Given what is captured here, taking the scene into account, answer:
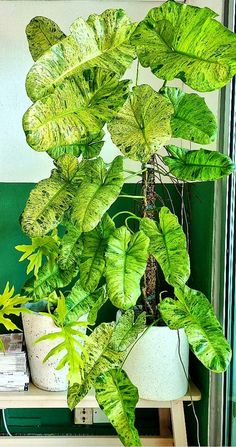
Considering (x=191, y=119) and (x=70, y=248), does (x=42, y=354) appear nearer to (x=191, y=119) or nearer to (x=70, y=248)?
(x=70, y=248)

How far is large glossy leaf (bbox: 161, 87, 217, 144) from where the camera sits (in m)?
1.48

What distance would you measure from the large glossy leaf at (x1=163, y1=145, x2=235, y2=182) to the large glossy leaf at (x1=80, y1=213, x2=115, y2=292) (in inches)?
10.2

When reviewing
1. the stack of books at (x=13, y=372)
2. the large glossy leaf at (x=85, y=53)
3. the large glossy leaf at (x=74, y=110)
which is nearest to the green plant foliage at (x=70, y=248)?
the large glossy leaf at (x=74, y=110)

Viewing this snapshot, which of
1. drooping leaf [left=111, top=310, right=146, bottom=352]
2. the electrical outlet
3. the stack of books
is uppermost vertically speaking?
drooping leaf [left=111, top=310, right=146, bottom=352]

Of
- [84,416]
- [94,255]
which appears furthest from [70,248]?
[84,416]

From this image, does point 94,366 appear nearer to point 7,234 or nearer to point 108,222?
point 108,222

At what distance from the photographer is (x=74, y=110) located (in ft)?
4.42

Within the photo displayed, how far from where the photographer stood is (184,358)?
6.23 feet

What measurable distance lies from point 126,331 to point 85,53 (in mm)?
815

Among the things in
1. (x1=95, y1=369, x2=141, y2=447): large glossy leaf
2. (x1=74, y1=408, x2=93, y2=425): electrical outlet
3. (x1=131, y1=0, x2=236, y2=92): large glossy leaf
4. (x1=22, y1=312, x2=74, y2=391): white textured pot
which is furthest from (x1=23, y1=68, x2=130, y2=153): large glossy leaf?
(x1=74, y1=408, x2=93, y2=425): electrical outlet

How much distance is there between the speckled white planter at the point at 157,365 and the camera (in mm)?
1799

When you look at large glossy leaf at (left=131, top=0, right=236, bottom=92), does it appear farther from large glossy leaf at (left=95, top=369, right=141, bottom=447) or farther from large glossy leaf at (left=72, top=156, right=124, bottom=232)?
large glossy leaf at (left=95, top=369, right=141, bottom=447)

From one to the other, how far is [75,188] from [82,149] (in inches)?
5.9

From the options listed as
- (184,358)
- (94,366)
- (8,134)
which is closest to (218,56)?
(94,366)
